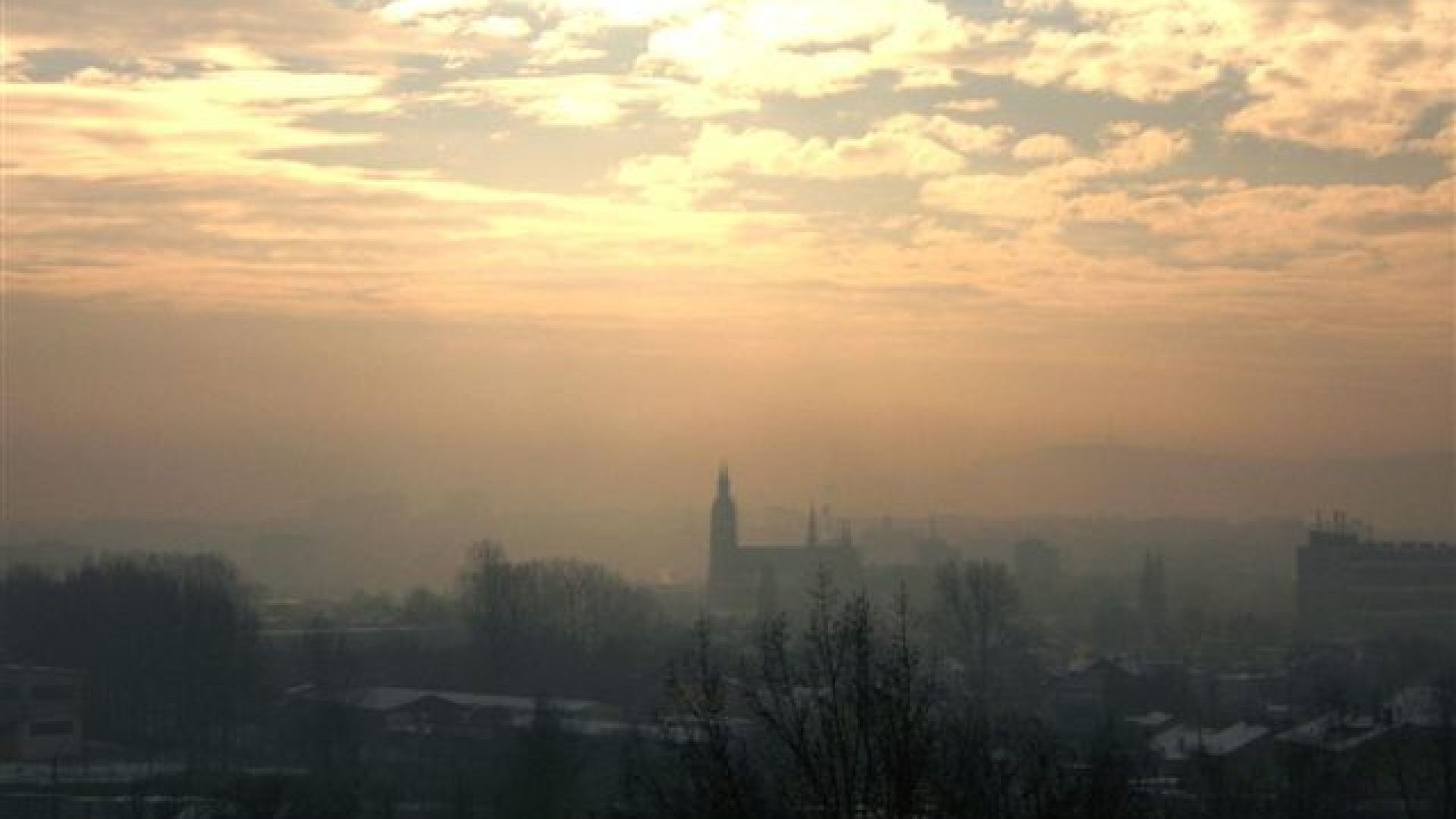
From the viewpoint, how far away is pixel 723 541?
12081 cm

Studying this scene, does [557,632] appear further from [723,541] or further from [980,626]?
[723,541]

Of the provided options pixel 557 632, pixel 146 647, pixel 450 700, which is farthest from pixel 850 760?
pixel 557 632

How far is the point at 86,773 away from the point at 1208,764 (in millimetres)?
19263

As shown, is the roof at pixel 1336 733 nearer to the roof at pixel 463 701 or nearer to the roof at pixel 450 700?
the roof at pixel 450 700

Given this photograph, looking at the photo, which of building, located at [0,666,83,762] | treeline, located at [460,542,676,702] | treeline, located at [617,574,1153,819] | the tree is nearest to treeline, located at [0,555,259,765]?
building, located at [0,666,83,762]

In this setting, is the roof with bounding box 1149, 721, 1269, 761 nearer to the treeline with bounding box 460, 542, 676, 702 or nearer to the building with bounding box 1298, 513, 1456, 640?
the treeline with bounding box 460, 542, 676, 702

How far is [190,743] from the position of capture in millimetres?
43969

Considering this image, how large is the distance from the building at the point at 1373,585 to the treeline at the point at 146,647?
46765mm

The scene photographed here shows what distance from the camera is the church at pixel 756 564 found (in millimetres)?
103188

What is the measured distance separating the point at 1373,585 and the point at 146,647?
59876 mm

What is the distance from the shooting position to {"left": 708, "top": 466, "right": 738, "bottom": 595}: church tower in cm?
11612

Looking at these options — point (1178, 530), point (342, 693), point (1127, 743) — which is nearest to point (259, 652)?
point (342, 693)

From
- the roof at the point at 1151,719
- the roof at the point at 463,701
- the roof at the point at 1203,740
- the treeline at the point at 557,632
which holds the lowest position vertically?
the roof at the point at 1151,719

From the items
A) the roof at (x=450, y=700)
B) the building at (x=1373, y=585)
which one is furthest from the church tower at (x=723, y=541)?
the roof at (x=450, y=700)
